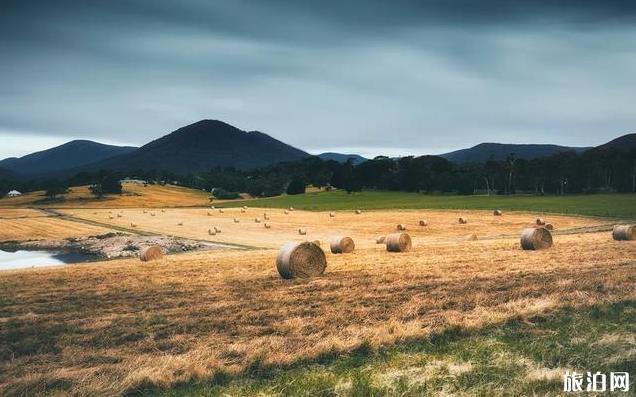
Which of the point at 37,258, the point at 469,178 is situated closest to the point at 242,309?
the point at 37,258

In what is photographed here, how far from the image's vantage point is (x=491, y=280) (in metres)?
15.8

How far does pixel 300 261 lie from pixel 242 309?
19.7 feet

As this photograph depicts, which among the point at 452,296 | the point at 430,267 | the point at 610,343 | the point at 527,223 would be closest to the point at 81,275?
the point at 430,267

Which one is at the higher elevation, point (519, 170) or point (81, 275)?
point (519, 170)

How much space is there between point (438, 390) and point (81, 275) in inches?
704

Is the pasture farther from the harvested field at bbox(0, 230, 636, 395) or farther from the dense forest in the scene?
the dense forest

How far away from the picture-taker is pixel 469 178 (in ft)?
410

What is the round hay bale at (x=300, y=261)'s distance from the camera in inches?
737

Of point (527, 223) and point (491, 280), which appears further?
point (527, 223)

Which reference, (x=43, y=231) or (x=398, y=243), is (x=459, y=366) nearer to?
(x=398, y=243)

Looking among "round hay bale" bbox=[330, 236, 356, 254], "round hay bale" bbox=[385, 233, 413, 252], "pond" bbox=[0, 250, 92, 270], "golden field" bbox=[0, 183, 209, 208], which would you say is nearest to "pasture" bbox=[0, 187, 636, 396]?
"round hay bale" bbox=[385, 233, 413, 252]

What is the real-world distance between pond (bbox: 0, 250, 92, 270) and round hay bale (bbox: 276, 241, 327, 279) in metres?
24.2

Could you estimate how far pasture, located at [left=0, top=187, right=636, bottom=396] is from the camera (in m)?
7.75

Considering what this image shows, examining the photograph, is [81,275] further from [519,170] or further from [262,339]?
[519,170]
